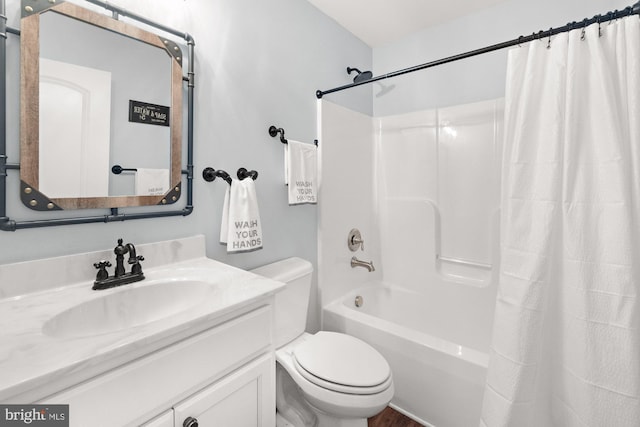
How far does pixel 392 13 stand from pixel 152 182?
6.12 feet

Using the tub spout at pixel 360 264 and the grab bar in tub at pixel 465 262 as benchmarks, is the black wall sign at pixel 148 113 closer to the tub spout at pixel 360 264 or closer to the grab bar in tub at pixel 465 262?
the tub spout at pixel 360 264

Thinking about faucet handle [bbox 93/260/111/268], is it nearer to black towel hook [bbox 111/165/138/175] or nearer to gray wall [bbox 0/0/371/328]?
gray wall [bbox 0/0/371/328]

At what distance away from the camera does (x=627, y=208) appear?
94 centimetres

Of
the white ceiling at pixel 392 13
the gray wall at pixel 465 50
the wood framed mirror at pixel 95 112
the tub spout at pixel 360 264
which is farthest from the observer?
the tub spout at pixel 360 264

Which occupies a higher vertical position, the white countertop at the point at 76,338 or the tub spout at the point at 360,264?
the white countertop at the point at 76,338

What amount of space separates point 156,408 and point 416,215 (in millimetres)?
1967

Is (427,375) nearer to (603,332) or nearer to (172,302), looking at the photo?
(603,332)

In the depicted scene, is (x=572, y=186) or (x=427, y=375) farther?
(x=427, y=375)

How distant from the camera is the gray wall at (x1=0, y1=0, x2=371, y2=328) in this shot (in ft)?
3.29

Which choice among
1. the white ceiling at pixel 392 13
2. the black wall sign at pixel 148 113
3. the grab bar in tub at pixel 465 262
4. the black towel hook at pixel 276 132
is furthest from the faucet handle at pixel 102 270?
the grab bar in tub at pixel 465 262

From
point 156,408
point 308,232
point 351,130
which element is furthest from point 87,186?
point 351,130

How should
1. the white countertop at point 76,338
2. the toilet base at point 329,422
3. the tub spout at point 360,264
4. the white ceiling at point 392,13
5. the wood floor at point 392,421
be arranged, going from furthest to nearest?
the tub spout at point 360,264
the white ceiling at point 392,13
the wood floor at point 392,421
the toilet base at point 329,422
the white countertop at point 76,338

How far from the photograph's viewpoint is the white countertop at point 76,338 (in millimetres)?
566

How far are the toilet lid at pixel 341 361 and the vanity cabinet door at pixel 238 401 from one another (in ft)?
0.86
